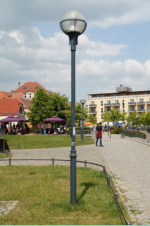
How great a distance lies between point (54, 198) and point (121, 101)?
9969 centimetres

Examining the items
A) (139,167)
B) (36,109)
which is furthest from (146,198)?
(36,109)

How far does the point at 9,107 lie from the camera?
52.2 metres

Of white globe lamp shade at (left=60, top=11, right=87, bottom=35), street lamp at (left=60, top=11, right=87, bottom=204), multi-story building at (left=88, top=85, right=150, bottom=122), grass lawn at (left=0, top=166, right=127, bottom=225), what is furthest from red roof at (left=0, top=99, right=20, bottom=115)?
multi-story building at (left=88, top=85, right=150, bottom=122)

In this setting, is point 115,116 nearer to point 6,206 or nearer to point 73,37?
point 73,37

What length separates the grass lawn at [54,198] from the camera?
488 centimetres

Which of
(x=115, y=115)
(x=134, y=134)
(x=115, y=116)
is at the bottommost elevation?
(x=134, y=134)

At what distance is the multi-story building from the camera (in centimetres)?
10156

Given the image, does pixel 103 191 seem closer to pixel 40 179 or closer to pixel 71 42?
pixel 40 179

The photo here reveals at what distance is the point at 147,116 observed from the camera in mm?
86875

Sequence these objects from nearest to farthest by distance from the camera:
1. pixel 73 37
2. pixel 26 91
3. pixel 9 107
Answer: pixel 73 37, pixel 9 107, pixel 26 91

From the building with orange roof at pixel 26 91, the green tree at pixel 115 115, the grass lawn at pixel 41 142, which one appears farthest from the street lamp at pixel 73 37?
the building with orange roof at pixel 26 91

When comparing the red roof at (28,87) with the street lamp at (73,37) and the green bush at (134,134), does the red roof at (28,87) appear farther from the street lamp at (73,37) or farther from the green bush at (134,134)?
Result: the street lamp at (73,37)

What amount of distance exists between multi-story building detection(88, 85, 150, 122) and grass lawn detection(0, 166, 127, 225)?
306 feet

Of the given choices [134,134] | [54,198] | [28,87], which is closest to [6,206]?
[54,198]
